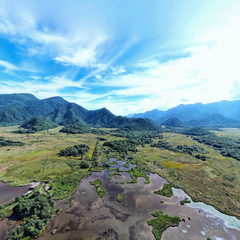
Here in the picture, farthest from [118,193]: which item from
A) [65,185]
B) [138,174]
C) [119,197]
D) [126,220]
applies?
[65,185]

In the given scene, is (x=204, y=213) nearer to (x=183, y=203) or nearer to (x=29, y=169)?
(x=183, y=203)

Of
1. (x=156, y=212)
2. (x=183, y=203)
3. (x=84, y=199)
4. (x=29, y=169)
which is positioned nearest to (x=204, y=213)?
(x=183, y=203)

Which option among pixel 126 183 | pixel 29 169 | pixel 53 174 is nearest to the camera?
pixel 126 183

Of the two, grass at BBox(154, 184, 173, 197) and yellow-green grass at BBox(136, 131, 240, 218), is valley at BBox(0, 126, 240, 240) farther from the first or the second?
grass at BBox(154, 184, 173, 197)

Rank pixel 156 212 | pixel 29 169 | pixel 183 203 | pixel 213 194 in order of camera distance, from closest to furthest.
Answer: pixel 156 212
pixel 183 203
pixel 213 194
pixel 29 169

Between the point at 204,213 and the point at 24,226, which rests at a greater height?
the point at 24,226
